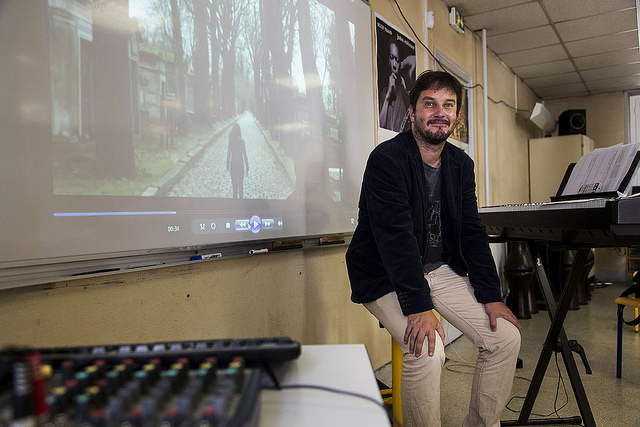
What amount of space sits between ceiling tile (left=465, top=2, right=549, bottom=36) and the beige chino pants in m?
3.26

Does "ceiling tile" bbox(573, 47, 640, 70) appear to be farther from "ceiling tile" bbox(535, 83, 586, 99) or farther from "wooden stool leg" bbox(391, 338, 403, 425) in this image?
"wooden stool leg" bbox(391, 338, 403, 425)

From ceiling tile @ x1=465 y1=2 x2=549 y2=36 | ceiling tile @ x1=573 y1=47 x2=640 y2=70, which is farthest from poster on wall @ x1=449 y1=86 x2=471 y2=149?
ceiling tile @ x1=573 y1=47 x2=640 y2=70

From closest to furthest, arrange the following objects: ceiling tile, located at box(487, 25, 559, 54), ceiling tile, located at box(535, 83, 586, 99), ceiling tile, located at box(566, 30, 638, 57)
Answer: ceiling tile, located at box(487, 25, 559, 54) < ceiling tile, located at box(566, 30, 638, 57) < ceiling tile, located at box(535, 83, 586, 99)

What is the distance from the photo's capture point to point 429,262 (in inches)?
70.2

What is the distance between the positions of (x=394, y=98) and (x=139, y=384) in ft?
8.67

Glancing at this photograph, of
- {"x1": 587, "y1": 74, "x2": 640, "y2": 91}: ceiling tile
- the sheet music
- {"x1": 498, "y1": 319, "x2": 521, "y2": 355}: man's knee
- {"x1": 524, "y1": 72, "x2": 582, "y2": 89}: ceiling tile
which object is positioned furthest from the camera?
{"x1": 587, "y1": 74, "x2": 640, "y2": 91}: ceiling tile

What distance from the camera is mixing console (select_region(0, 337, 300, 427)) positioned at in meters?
0.34

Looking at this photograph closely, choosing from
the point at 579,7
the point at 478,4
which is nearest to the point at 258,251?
the point at 478,4

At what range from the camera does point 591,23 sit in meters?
4.38

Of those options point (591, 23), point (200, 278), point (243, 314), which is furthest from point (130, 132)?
point (591, 23)

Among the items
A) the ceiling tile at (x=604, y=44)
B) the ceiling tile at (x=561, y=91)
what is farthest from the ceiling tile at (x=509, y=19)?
the ceiling tile at (x=561, y=91)

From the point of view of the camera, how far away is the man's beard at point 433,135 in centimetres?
168

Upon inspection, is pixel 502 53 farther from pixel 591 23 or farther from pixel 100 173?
pixel 100 173

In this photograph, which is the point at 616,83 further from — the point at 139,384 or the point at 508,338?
the point at 139,384
